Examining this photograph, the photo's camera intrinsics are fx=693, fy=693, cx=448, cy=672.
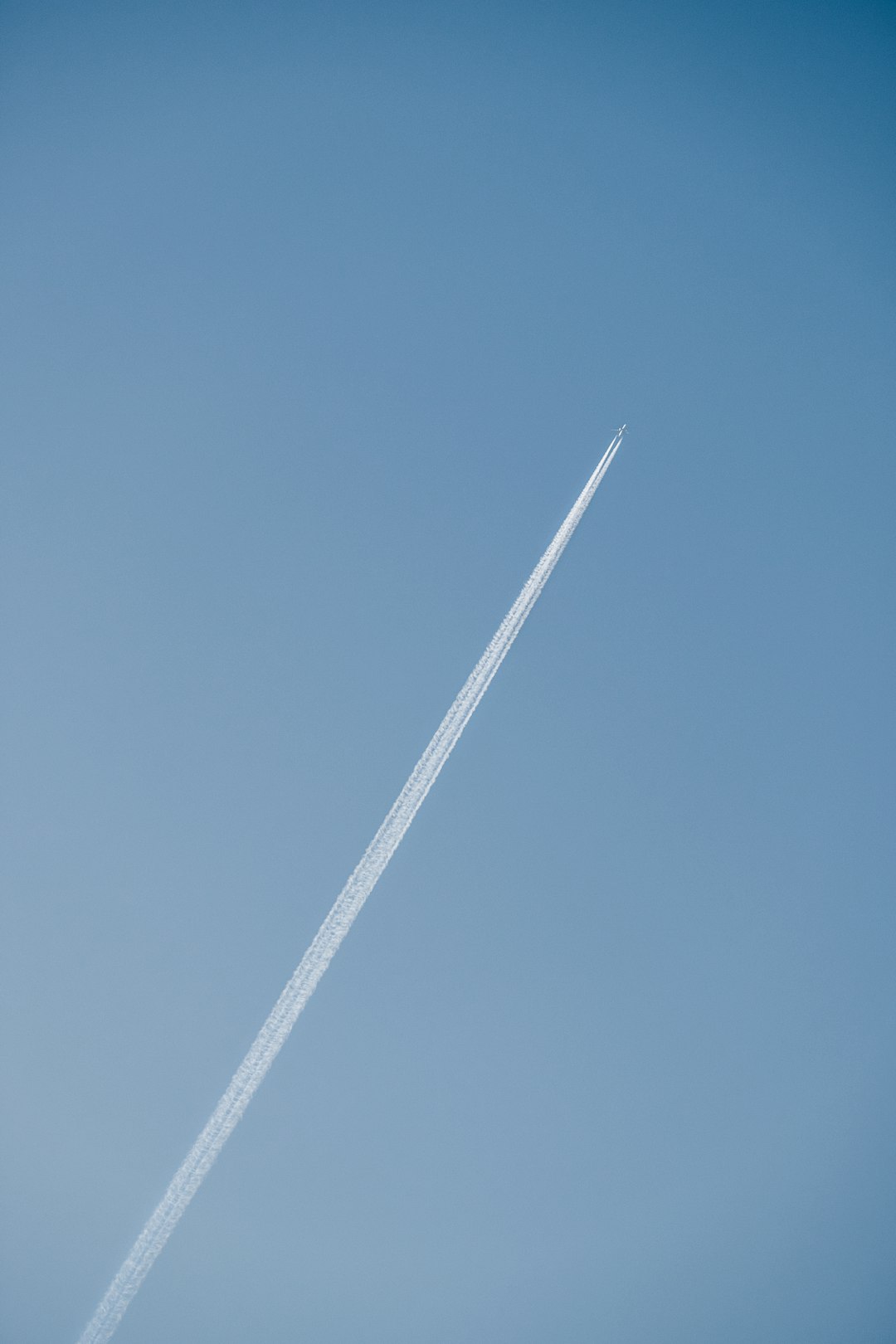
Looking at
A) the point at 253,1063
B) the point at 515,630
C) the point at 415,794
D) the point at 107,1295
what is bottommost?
the point at 107,1295

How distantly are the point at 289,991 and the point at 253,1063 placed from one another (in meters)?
2.51

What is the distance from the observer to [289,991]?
20.4 m

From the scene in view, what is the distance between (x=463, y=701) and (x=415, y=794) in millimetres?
3121

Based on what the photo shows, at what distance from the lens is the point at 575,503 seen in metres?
21.7

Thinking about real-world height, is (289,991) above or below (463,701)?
below

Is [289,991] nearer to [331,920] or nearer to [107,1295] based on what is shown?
[331,920]

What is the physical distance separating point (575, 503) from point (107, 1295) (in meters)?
28.4

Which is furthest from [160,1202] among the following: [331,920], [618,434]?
[618,434]

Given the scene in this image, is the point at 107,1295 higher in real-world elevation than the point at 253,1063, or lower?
lower

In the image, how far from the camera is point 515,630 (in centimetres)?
2091

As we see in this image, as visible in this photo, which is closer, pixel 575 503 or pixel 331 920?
pixel 331 920

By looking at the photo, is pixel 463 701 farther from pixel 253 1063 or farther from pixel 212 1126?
pixel 212 1126

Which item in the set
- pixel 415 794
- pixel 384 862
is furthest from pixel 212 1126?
pixel 415 794

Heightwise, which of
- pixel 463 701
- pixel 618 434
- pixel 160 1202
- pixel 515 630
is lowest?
pixel 160 1202
